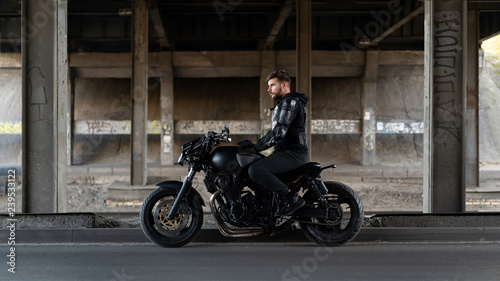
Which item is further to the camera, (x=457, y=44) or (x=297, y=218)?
(x=457, y=44)

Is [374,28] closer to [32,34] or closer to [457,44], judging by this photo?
[457,44]

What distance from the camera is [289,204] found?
574cm

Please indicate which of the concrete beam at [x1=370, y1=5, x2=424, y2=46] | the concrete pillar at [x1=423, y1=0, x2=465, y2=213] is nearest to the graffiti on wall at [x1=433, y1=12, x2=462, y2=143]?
the concrete pillar at [x1=423, y1=0, x2=465, y2=213]

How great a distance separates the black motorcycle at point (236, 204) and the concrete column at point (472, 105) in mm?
12532

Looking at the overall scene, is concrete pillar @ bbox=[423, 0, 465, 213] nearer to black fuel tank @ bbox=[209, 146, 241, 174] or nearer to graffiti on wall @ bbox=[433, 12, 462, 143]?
graffiti on wall @ bbox=[433, 12, 462, 143]

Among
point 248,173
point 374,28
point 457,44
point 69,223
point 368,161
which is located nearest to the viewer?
point 248,173

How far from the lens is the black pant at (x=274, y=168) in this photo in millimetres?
5629

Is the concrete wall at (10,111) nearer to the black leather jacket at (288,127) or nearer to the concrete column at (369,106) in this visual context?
the concrete column at (369,106)

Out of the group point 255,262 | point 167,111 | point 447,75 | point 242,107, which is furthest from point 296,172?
point 242,107

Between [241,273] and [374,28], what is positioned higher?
[374,28]

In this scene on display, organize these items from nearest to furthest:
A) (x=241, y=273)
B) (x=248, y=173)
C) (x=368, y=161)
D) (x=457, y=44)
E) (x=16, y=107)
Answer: (x=241, y=273) → (x=248, y=173) → (x=457, y=44) → (x=368, y=161) → (x=16, y=107)

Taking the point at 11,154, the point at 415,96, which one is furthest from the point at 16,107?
the point at 415,96

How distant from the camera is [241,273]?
4.99 m

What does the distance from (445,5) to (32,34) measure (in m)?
6.29
